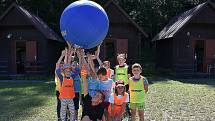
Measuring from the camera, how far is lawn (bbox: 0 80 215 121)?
32.4ft

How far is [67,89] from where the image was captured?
8.05 meters

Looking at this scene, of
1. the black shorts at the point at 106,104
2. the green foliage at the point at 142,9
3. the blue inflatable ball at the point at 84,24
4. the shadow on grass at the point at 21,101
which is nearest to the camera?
the blue inflatable ball at the point at 84,24

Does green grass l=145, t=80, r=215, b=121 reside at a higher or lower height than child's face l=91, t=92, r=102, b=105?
lower

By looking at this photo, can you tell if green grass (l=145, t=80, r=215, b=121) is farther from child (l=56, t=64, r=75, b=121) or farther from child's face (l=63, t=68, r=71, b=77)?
child's face (l=63, t=68, r=71, b=77)

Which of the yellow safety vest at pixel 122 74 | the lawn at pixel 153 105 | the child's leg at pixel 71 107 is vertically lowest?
the lawn at pixel 153 105

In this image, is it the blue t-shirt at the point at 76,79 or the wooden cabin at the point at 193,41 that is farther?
the wooden cabin at the point at 193,41

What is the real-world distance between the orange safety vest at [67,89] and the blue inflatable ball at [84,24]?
45.4 inches

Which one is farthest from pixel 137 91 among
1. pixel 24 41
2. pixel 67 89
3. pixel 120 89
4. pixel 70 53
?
pixel 24 41

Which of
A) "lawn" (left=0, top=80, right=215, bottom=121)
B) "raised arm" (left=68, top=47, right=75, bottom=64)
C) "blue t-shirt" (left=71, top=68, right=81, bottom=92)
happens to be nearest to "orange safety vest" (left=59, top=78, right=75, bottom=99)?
"blue t-shirt" (left=71, top=68, right=81, bottom=92)

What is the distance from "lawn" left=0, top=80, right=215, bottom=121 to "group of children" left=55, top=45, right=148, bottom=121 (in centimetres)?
158

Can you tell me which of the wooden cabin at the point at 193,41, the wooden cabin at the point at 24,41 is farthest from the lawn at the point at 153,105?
the wooden cabin at the point at 193,41

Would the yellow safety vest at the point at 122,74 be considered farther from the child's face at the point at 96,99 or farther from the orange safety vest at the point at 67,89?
the child's face at the point at 96,99

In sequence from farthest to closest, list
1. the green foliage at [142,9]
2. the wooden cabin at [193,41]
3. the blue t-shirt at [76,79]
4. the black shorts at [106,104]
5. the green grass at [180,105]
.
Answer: the green foliage at [142,9] → the wooden cabin at [193,41] → the green grass at [180,105] → the blue t-shirt at [76,79] → the black shorts at [106,104]

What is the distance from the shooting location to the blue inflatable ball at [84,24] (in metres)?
6.98
